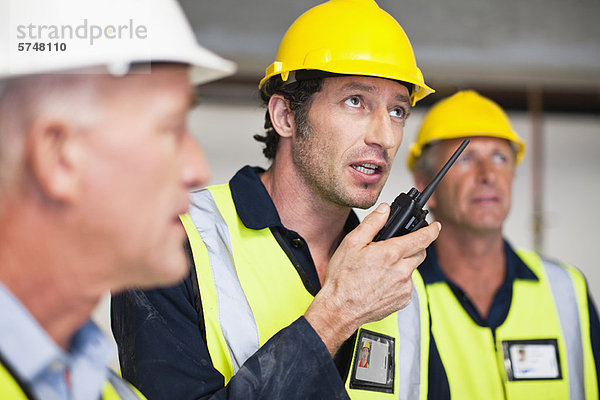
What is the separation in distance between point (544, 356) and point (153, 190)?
2.09 m

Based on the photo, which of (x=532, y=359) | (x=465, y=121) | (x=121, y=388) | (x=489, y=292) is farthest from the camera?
(x=465, y=121)

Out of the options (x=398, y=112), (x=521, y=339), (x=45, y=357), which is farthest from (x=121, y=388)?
(x=521, y=339)

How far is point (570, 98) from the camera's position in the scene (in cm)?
485

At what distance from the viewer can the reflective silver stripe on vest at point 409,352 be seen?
1803 mm

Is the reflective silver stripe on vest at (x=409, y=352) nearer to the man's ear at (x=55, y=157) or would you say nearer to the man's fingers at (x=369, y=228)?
the man's fingers at (x=369, y=228)

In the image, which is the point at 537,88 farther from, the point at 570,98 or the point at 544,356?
the point at 544,356

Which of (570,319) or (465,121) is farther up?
(465,121)

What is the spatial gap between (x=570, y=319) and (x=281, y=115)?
1502mm

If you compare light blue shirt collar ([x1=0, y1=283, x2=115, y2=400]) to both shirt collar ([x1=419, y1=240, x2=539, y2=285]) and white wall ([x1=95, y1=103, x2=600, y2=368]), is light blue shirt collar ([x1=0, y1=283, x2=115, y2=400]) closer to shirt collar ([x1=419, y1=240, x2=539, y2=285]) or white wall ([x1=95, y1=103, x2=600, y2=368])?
shirt collar ([x1=419, y1=240, x2=539, y2=285])

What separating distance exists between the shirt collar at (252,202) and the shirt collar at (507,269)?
3.18 ft

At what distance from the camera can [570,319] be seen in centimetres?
247

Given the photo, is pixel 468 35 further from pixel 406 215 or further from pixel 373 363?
pixel 373 363

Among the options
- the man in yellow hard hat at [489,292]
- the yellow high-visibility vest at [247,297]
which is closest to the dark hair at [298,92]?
the yellow high-visibility vest at [247,297]

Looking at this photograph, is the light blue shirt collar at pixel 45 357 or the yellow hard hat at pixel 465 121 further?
the yellow hard hat at pixel 465 121
